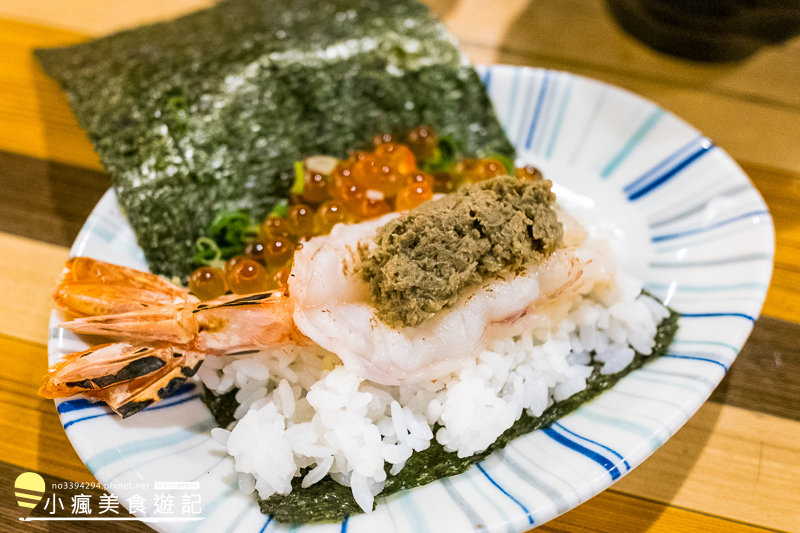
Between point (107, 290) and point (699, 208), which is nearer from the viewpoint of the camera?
point (107, 290)

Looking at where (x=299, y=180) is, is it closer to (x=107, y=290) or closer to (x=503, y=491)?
(x=107, y=290)

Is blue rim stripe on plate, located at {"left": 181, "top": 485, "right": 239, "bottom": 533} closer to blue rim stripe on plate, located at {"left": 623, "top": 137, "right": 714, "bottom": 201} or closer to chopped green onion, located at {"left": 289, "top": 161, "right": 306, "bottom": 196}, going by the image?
chopped green onion, located at {"left": 289, "top": 161, "right": 306, "bottom": 196}

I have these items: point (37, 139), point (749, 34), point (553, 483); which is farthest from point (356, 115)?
point (749, 34)

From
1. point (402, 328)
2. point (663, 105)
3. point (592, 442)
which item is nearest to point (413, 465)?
point (402, 328)

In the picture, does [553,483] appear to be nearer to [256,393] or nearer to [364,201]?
[256,393]

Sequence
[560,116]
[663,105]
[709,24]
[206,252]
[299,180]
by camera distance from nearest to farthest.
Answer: [206,252] → [299,180] → [560,116] → [709,24] → [663,105]

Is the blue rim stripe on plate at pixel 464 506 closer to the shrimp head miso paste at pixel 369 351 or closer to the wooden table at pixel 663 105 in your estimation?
the shrimp head miso paste at pixel 369 351

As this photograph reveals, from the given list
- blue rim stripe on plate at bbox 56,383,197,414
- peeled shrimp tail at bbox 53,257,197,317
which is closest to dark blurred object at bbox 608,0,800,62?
peeled shrimp tail at bbox 53,257,197,317
